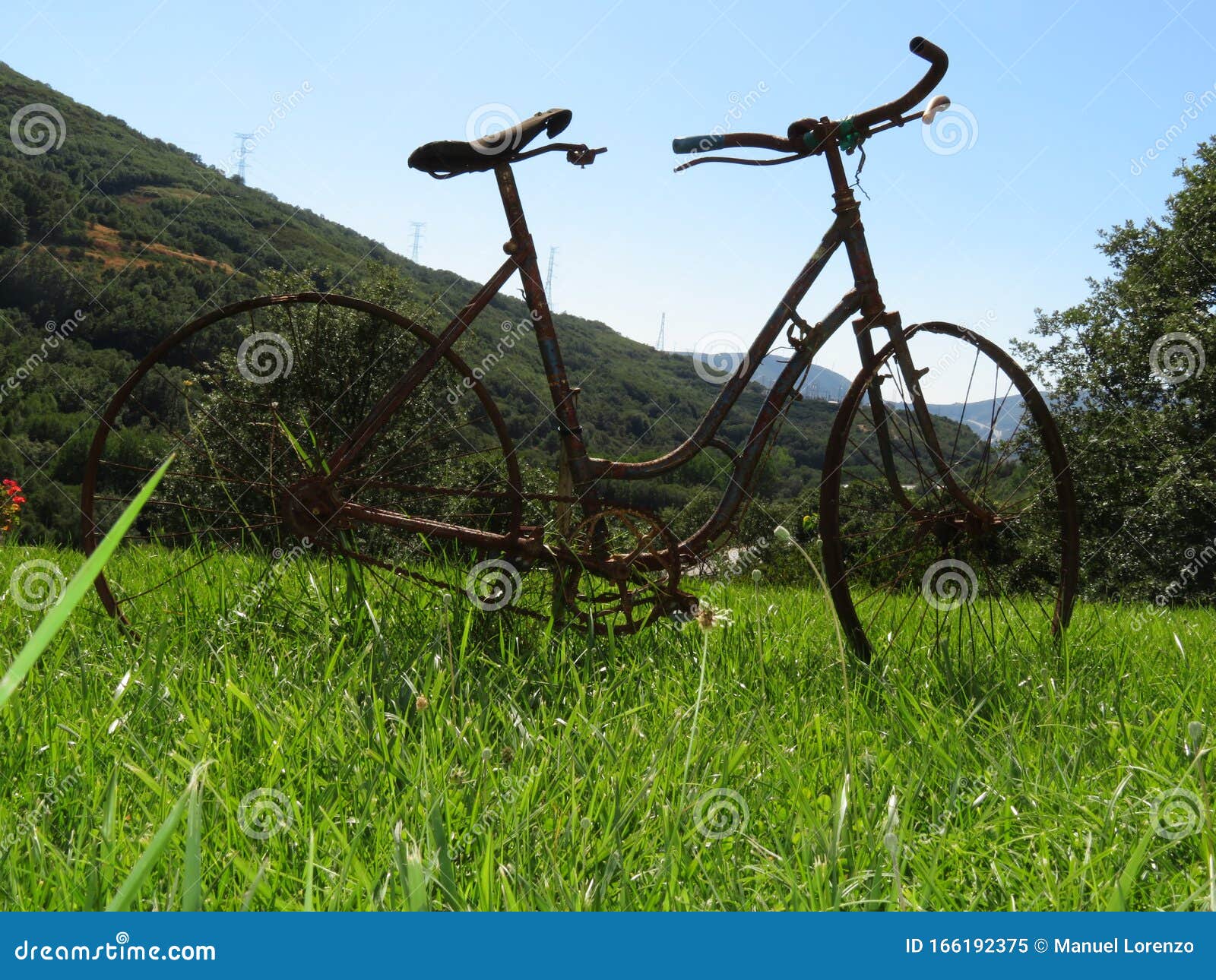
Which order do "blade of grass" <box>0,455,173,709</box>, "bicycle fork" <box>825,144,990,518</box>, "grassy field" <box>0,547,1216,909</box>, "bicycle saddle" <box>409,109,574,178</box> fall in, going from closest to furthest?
"blade of grass" <box>0,455,173,709</box>
"grassy field" <box>0,547,1216,909</box>
"bicycle saddle" <box>409,109,574,178</box>
"bicycle fork" <box>825,144,990,518</box>

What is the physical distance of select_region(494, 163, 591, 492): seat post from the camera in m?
2.63

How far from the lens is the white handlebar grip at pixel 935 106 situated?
2.54 metres

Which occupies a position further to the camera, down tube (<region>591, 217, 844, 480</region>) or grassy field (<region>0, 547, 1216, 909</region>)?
down tube (<region>591, 217, 844, 480</region>)

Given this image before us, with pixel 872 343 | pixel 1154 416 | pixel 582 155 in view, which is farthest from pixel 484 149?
pixel 1154 416

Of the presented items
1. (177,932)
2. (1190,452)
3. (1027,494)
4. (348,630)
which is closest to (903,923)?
(177,932)

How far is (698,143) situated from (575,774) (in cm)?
194

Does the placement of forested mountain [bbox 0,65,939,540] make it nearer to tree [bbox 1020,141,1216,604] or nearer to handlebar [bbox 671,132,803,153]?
tree [bbox 1020,141,1216,604]

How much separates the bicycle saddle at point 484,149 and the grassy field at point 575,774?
4.26 feet

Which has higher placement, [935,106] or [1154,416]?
[1154,416]

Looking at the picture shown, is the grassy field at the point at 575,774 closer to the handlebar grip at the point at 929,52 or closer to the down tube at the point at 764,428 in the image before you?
the down tube at the point at 764,428

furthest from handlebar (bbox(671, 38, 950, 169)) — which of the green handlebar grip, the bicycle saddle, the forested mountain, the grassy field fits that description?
the forested mountain

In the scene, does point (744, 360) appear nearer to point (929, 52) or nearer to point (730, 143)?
point (730, 143)

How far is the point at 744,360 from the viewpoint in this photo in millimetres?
2639

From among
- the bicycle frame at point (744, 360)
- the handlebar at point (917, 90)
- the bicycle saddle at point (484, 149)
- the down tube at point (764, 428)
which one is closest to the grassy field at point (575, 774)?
the down tube at point (764, 428)
